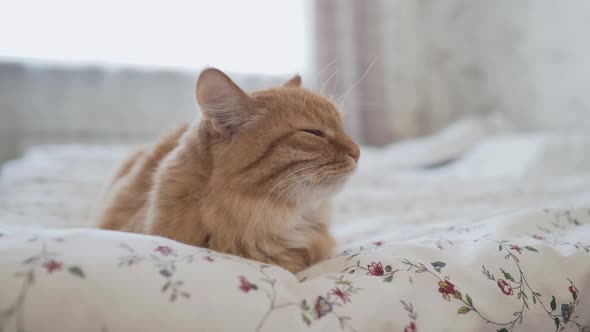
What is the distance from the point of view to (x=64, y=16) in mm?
3404

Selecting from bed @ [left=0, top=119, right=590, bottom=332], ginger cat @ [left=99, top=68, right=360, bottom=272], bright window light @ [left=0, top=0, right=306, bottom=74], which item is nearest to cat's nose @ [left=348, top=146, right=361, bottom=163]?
ginger cat @ [left=99, top=68, right=360, bottom=272]

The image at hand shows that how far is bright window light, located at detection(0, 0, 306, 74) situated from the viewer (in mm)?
3305

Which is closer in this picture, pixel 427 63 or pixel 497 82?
pixel 497 82

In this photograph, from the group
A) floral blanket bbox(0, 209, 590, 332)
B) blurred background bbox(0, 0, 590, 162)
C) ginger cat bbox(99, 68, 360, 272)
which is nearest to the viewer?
floral blanket bbox(0, 209, 590, 332)

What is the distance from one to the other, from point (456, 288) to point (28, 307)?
2.19 feet

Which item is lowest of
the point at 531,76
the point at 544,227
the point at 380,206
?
the point at 380,206

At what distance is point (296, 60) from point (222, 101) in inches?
134

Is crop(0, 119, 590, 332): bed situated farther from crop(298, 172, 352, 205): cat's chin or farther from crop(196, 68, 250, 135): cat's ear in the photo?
crop(196, 68, 250, 135): cat's ear

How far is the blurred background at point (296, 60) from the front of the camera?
3230 mm

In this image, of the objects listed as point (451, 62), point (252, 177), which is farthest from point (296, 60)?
point (252, 177)

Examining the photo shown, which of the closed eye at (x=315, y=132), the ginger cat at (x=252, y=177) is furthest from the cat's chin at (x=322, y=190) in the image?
the closed eye at (x=315, y=132)

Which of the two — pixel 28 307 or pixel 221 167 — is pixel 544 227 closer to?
pixel 221 167

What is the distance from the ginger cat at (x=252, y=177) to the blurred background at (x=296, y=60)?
203 centimetres

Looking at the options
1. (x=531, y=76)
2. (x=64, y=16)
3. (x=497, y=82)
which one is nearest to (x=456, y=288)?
(x=531, y=76)
